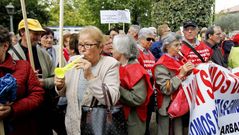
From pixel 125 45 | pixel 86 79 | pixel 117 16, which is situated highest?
pixel 117 16

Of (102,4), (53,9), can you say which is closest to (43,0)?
(53,9)

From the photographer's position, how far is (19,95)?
2.82m

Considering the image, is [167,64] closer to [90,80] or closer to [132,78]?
[132,78]

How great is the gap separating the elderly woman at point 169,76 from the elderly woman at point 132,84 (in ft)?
1.30

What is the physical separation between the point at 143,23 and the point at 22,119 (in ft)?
90.3

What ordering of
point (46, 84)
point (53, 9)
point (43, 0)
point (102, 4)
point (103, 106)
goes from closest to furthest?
1. point (103, 106)
2. point (46, 84)
3. point (102, 4)
4. point (43, 0)
5. point (53, 9)

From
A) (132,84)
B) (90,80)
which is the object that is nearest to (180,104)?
(132,84)

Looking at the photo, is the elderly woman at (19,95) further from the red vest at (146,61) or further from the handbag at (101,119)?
the red vest at (146,61)

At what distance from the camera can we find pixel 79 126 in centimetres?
300

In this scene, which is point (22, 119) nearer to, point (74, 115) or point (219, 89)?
point (74, 115)

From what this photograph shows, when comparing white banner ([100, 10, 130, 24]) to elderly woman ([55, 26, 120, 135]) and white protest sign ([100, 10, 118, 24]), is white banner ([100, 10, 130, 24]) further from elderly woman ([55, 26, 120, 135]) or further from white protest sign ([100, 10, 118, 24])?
elderly woman ([55, 26, 120, 135])

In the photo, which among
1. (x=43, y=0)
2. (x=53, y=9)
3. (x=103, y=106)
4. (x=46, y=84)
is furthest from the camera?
(x=53, y=9)

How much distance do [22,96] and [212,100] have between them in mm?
1867

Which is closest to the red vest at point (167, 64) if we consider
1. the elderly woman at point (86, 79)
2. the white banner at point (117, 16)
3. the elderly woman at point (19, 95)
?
the elderly woman at point (86, 79)
